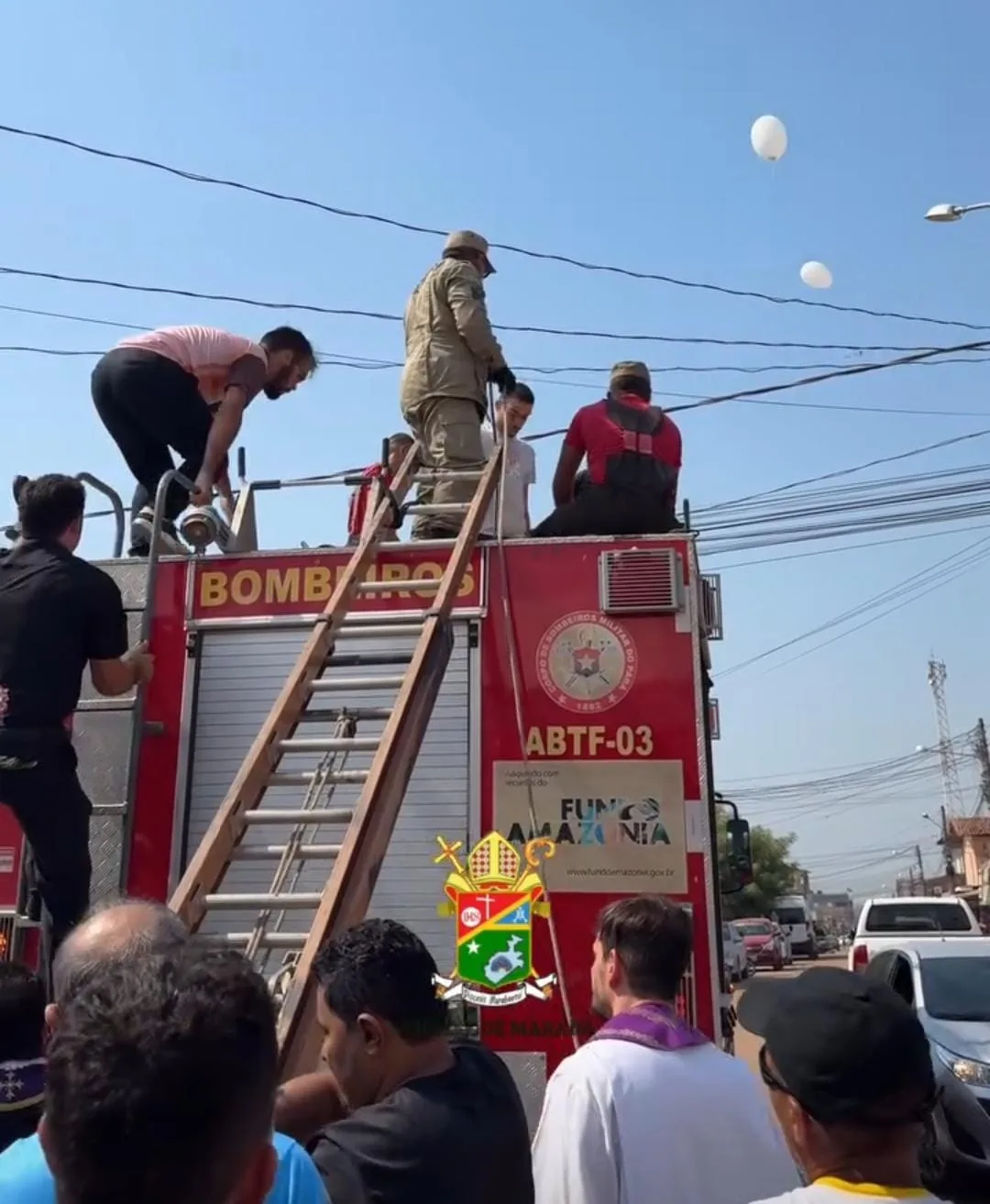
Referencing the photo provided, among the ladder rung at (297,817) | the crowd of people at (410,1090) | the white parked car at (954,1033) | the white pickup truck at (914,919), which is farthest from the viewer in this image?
the white pickup truck at (914,919)

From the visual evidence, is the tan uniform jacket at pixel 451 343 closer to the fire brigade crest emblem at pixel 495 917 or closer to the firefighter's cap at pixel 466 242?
the firefighter's cap at pixel 466 242

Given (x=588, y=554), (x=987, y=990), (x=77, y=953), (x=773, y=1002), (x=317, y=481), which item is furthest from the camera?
(x=987, y=990)

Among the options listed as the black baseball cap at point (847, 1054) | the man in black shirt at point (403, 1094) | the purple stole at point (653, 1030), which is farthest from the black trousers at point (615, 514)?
the black baseball cap at point (847, 1054)

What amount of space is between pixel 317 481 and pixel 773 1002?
184 inches

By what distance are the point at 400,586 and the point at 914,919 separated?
14127 mm

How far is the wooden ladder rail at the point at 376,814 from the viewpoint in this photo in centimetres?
318

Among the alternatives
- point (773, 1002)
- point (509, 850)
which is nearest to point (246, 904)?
point (509, 850)

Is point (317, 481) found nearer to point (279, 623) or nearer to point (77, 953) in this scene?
point (279, 623)

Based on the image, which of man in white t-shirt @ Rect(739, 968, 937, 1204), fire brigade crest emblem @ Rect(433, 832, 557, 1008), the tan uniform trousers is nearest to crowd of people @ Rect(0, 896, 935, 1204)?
man in white t-shirt @ Rect(739, 968, 937, 1204)

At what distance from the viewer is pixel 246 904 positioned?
11.9 ft

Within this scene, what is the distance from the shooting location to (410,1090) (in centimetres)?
208

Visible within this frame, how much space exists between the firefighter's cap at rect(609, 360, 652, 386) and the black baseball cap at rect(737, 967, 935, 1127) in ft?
16.8

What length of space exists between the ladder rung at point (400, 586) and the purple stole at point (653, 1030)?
2.68 metres

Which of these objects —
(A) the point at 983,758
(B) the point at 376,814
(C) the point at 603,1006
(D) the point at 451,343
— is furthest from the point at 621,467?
(A) the point at 983,758
